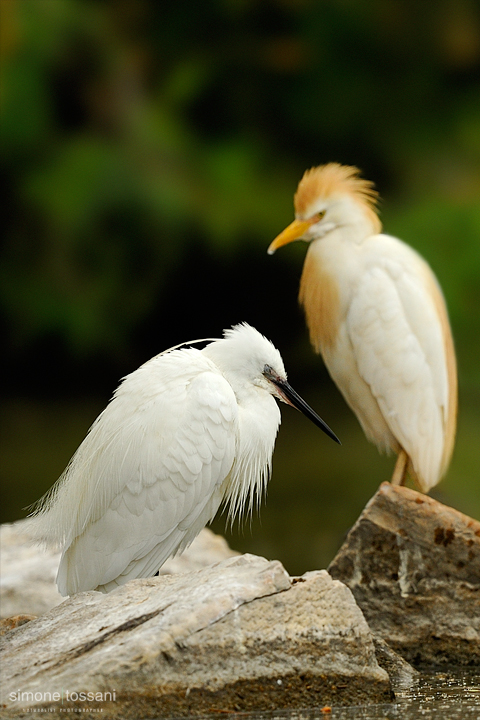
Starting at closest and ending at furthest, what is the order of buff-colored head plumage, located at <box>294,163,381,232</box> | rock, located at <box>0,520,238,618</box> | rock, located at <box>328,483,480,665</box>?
rock, located at <box>328,483,480,665</box>, rock, located at <box>0,520,238,618</box>, buff-colored head plumage, located at <box>294,163,381,232</box>

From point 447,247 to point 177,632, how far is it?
724 cm

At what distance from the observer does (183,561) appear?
3016 mm

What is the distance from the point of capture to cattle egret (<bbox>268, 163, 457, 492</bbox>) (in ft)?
10.7

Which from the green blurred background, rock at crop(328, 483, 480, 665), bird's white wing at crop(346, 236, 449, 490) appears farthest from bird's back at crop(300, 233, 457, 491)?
the green blurred background

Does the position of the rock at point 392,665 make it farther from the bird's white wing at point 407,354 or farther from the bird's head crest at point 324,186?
the bird's head crest at point 324,186

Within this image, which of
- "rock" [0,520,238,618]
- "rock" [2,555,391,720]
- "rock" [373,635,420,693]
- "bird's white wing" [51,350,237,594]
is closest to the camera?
"rock" [2,555,391,720]

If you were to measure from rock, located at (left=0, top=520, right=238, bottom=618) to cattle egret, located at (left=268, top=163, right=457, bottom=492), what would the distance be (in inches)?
28.3

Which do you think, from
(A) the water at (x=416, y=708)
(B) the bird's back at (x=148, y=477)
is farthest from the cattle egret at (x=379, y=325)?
(A) the water at (x=416, y=708)

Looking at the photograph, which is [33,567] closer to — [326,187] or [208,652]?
[208,652]

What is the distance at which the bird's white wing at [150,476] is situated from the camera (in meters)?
2.15

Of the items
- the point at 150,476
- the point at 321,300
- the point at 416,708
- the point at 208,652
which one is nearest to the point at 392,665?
the point at 416,708

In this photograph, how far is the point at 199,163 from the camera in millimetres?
9367

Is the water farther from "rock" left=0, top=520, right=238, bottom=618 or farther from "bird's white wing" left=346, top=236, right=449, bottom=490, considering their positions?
"bird's white wing" left=346, top=236, right=449, bottom=490

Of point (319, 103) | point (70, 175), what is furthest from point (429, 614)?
point (319, 103)
